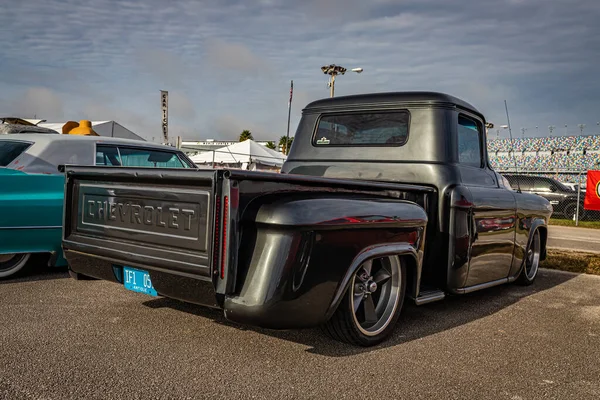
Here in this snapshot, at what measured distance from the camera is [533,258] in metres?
6.31

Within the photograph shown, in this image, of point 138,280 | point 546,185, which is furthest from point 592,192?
point 138,280

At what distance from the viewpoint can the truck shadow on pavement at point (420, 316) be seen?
3.70 meters

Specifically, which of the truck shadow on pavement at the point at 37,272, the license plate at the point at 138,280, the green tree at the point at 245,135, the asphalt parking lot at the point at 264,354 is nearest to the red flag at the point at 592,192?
the asphalt parking lot at the point at 264,354

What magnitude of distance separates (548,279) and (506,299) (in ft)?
5.15

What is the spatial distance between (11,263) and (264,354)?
3274 mm

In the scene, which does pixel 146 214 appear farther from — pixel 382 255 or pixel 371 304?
pixel 371 304

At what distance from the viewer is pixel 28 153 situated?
5.52m

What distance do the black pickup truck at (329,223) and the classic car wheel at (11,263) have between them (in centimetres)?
177

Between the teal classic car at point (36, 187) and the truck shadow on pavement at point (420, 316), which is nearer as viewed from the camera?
the truck shadow on pavement at point (420, 316)

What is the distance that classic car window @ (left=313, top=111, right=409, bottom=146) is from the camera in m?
4.86

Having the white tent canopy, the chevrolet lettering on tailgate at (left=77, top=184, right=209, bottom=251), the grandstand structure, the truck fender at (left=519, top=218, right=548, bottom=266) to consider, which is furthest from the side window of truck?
the grandstand structure

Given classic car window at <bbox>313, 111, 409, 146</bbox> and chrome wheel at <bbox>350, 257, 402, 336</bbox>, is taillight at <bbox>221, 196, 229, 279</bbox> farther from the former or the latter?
classic car window at <bbox>313, 111, 409, 146</bbox>

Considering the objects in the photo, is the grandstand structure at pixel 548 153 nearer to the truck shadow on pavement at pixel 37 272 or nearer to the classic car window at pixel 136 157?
the classic car window at pixel 136 157

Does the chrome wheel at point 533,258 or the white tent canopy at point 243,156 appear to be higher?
the white tent canopy at point 243,156
